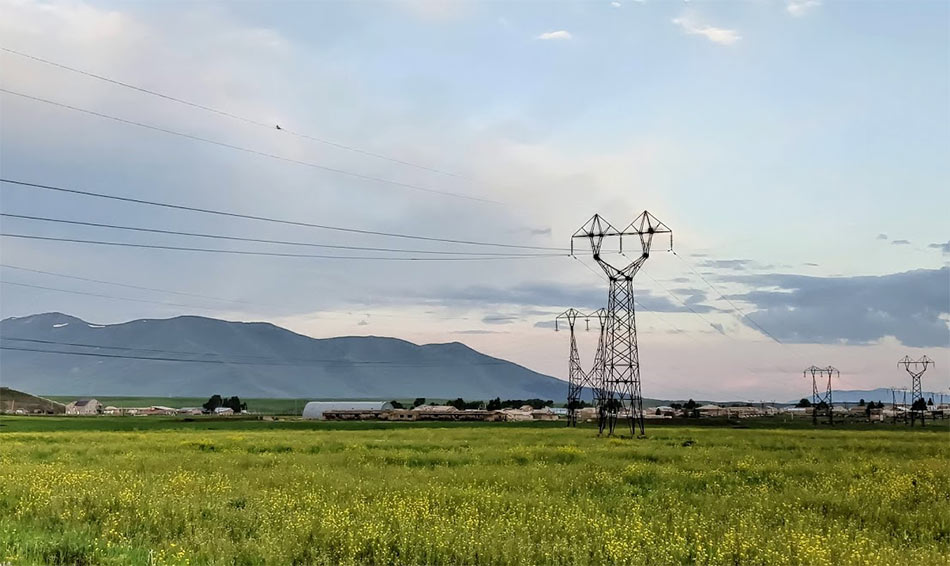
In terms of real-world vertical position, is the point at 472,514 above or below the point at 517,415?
above

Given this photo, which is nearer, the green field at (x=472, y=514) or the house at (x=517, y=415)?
the green field at (x=472, y=514)

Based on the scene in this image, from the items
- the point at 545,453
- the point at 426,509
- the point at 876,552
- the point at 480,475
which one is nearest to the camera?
the point at 876,552

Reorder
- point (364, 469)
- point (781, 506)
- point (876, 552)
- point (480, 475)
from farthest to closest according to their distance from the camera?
1. point (364, 469)
2. point (480, 475)
3. point (781, 506)
4. point (876, 552)

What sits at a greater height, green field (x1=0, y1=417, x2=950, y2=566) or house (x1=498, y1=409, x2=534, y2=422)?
green field (x1=0, y1=417, x2=950, y2=566)

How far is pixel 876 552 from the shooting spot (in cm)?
1639

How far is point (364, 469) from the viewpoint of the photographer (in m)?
32.3

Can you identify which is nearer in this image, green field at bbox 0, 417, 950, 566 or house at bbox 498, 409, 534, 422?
green field at bbox 0, 417, 950, 566

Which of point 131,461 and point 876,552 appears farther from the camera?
point 131,461

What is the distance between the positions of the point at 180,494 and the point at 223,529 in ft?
17.5

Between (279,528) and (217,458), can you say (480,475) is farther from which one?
(217,458)

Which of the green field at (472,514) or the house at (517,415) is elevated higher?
the green field at (472,514)

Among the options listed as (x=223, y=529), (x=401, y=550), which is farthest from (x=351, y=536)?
(x=223, y=529)

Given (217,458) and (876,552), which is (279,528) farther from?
(217,458)

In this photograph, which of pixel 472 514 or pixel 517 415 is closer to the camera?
pixel 472 514
